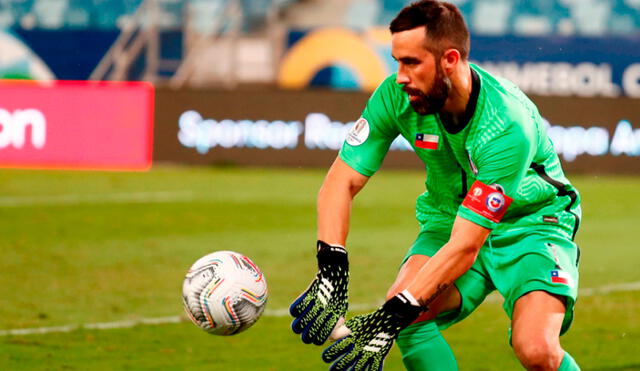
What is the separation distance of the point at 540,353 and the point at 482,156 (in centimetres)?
80

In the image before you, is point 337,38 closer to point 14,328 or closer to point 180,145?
point 180,145

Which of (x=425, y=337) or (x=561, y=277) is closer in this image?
(x=561, y=277)

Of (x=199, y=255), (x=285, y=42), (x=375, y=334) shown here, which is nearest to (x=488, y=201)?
(x=375, y=334)

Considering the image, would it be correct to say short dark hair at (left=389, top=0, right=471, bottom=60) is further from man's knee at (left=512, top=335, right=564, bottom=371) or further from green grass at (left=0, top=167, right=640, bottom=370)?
green grass at (left=0, top=167, right=640, bottom=370)

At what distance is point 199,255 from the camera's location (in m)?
9.95

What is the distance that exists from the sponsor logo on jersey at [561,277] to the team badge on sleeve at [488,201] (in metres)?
0.50

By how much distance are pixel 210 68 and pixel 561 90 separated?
653 cm

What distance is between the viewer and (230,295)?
4824 millimetres

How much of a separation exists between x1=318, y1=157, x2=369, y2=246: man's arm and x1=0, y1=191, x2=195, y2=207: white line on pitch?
9.29 meters

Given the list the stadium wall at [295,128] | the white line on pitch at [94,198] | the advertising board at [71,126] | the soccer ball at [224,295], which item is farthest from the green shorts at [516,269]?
the advertising board at [71,126]

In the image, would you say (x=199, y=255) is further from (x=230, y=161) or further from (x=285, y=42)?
(x=285, y=42)

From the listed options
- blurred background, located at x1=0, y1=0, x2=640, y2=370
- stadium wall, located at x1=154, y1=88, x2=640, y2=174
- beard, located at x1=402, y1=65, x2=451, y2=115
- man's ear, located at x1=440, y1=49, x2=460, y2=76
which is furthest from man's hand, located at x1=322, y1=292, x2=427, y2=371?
stadium wall, located at x1=154, y1=88, x2=640, y2=174

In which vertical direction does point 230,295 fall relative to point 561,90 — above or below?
above

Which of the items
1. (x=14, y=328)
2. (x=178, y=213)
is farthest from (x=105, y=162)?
(x=14, y=328)
